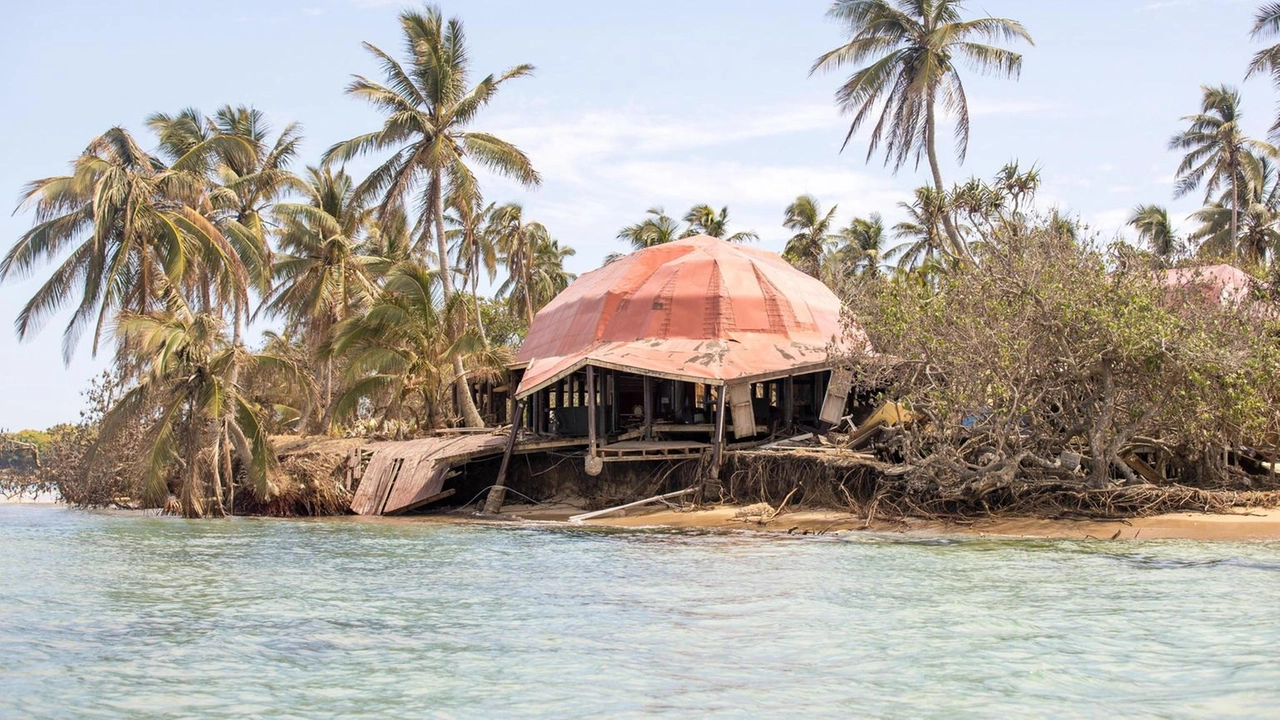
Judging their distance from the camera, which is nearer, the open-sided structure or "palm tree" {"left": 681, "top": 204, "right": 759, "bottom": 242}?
the open-sided structure

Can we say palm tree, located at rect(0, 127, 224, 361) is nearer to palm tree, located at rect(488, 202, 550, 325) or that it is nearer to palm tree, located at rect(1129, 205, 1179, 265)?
palm tree, located at rect(488, 202, 550, 325)

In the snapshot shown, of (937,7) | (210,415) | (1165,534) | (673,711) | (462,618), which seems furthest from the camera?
(937,7)

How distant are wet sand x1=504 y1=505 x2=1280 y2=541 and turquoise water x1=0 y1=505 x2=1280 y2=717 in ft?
4.43

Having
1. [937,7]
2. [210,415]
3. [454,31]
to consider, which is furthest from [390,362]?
[937,7]

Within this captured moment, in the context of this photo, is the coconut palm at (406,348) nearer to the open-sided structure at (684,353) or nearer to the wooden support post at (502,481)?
the open-sided structure at (684,353)

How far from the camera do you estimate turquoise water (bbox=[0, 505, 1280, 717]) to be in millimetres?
8359

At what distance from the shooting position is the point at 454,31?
38.0 meters

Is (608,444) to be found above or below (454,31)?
below

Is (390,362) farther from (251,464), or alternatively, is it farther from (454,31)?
(454,31)

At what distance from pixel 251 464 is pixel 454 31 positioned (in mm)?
17145

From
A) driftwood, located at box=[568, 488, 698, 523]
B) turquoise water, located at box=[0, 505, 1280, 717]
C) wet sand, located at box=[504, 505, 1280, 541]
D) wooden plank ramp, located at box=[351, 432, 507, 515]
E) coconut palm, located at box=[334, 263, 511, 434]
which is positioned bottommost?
turquoise water, located at box=[0, 505, 1280, 717]

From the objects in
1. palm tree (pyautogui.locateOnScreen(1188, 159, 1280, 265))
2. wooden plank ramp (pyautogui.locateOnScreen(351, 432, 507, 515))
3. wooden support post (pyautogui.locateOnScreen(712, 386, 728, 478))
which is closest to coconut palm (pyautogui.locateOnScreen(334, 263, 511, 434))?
wooden plank ramp (pyautogui.locateOnScreen(351, 432, 507, 515))

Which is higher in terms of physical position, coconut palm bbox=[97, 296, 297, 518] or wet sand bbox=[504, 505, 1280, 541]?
coconut palm bbox=[97, 296, 297, 518]

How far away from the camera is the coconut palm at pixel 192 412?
25969 mm
